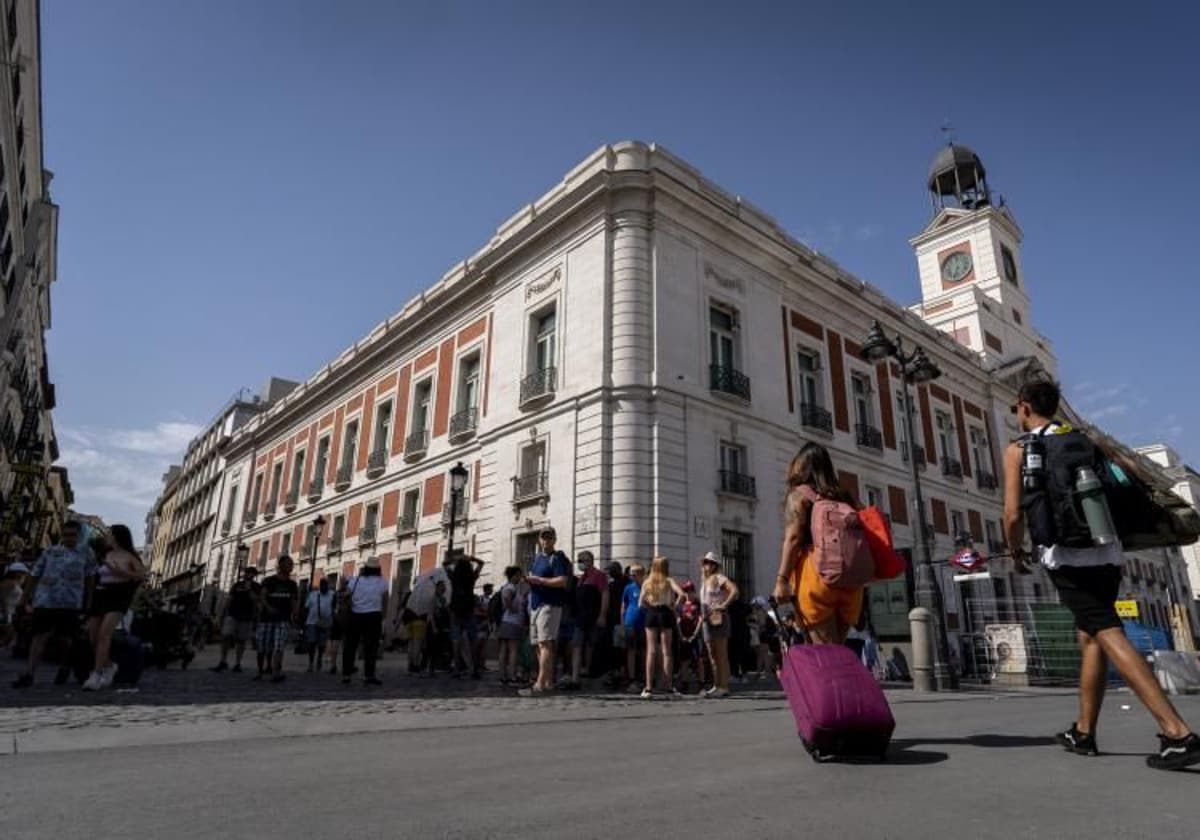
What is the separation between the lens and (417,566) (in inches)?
826

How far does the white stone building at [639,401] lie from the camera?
1596 cm

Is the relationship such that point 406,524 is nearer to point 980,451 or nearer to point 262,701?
point 262,701

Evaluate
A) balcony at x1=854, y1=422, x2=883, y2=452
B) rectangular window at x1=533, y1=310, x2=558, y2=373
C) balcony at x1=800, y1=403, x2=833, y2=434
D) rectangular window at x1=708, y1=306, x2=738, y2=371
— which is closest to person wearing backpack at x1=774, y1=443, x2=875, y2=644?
rectangular window at x1=708, y1=306, x2=738, y2=371

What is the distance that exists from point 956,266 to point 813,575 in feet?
132

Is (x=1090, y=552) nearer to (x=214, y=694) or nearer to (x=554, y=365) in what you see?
(x=214, y=694)

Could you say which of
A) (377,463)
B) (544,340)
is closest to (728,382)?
(544,340)

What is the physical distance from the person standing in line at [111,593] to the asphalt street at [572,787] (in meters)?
2.85

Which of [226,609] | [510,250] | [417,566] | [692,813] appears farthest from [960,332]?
[692,813]

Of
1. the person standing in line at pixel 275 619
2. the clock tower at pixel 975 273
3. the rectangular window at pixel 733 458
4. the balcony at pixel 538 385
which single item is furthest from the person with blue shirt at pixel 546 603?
the clock tower at pixel 975 273

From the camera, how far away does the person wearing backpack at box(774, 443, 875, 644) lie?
3.62 meters

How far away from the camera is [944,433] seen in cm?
2638

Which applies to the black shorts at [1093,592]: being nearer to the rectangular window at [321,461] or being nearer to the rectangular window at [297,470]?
the rectangular window at [321,461]

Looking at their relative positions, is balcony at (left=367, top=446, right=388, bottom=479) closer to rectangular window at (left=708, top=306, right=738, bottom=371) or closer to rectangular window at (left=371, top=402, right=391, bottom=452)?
rectangular window at (left=371, top=402, right=391, bottom=452)

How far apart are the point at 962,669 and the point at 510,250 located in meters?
15.4
